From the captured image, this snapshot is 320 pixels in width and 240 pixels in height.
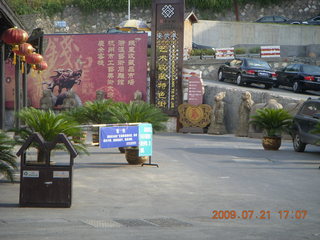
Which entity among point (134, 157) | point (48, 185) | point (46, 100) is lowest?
point (134, 157)

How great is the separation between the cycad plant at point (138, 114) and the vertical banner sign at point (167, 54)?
1347 cm

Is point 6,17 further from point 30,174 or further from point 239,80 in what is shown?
point 239,80

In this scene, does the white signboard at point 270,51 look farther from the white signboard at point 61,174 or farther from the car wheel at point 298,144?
the white signboard at point 61,174

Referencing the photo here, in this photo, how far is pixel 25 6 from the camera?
239 ft

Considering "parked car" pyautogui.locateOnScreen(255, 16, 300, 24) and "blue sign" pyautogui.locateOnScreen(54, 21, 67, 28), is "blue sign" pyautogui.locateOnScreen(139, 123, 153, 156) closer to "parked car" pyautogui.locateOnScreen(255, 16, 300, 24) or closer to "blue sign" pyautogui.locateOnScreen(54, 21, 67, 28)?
"blue sign" pyautogui.locateOnScreen(54, 21, 67, 28)

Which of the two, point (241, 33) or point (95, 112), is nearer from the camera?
point (95, 112)

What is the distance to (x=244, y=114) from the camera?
3328 cm

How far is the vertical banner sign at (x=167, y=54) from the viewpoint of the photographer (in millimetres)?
34438

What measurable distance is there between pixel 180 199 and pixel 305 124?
10519 mm

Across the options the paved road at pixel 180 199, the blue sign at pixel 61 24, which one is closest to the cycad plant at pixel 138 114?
the paved road at pixel 180 199

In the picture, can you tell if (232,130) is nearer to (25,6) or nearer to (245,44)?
(245,44)

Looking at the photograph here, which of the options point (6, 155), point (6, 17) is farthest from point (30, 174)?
point (6, 17)

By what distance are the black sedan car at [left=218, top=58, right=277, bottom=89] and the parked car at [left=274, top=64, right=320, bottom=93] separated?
2.96 ft

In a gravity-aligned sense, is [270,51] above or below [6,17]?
below
